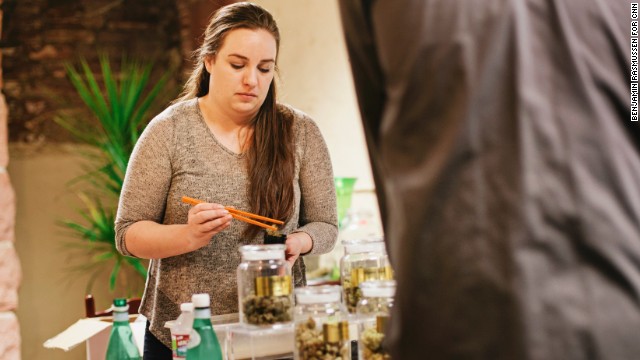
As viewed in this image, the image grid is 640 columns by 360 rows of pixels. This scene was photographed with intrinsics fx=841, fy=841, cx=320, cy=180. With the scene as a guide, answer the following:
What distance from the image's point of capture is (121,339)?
6.41 feet

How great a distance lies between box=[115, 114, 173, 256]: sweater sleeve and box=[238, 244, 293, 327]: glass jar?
1.92 ft

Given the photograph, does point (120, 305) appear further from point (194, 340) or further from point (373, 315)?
point (373, 315)

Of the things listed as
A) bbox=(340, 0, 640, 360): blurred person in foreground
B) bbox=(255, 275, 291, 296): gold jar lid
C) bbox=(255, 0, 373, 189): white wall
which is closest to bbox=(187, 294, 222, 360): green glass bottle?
bbox=(255, 275, 291, 296): gold jar lid

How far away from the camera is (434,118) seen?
2.66 feet

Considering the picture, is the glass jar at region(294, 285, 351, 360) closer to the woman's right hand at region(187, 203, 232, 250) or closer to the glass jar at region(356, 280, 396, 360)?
the glass jar at region(356, 280, 396, 360)

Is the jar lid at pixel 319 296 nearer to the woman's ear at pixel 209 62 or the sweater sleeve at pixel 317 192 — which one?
the sweater sleeve at pixel 317 192

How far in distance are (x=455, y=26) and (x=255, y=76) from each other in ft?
5.15

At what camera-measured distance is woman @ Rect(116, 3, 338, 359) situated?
2.24 meters

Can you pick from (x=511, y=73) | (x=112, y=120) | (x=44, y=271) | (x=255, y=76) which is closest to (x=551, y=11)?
(x=511, y=73)

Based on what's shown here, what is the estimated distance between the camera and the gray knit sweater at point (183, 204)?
7.37 feet

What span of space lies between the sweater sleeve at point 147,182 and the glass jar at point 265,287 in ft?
1.92

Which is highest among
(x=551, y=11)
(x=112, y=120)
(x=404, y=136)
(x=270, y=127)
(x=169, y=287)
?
(x=112, y=120)

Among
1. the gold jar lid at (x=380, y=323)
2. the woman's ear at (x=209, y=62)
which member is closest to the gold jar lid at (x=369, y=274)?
the gold jar lid at (x=380, y=323)

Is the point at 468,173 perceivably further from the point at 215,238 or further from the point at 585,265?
the point at 215,238
